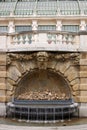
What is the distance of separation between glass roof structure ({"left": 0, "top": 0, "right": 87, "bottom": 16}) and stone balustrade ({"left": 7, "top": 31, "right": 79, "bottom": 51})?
72.0 feet

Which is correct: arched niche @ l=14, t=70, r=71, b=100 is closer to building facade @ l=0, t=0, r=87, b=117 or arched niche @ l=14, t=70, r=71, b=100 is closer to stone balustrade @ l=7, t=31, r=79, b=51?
building facade @ l=0, t=0, r=87, b=117

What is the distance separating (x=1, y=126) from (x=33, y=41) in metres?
4.10

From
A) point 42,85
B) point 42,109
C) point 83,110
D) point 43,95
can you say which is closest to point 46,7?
point 42,85

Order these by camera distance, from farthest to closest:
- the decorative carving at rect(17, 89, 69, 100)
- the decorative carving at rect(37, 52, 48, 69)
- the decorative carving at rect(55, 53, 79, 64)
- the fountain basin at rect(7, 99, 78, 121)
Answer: the decorative carving at rect(55, 53, 79, 64) < the decorative carving at rect(17, 89, 69, 100) < the decorative carving at rect(37, 52, 48, 69) < the fountain basin at rect(7, 99, 78, 121)

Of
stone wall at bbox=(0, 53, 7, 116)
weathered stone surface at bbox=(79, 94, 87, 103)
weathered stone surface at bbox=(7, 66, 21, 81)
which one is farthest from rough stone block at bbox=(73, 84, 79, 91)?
stone wall at bbox=(0, 53, 7, 116)

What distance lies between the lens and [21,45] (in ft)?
44.1

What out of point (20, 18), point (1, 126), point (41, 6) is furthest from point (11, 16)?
point (1, 126)

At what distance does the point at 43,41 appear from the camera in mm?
13258

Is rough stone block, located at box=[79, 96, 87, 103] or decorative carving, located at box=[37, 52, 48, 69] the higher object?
decorative carving, located at box=[37, 52, 48, 69]

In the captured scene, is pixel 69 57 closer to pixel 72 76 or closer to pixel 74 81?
pixel 72 76

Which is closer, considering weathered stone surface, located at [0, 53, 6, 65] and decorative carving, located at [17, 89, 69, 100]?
decorative carving, located at [17, 89, 69, 100]

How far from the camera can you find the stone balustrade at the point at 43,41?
13.2 metres

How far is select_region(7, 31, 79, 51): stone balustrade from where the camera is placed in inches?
520

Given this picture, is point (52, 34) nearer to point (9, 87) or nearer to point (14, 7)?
point (9, 87)
